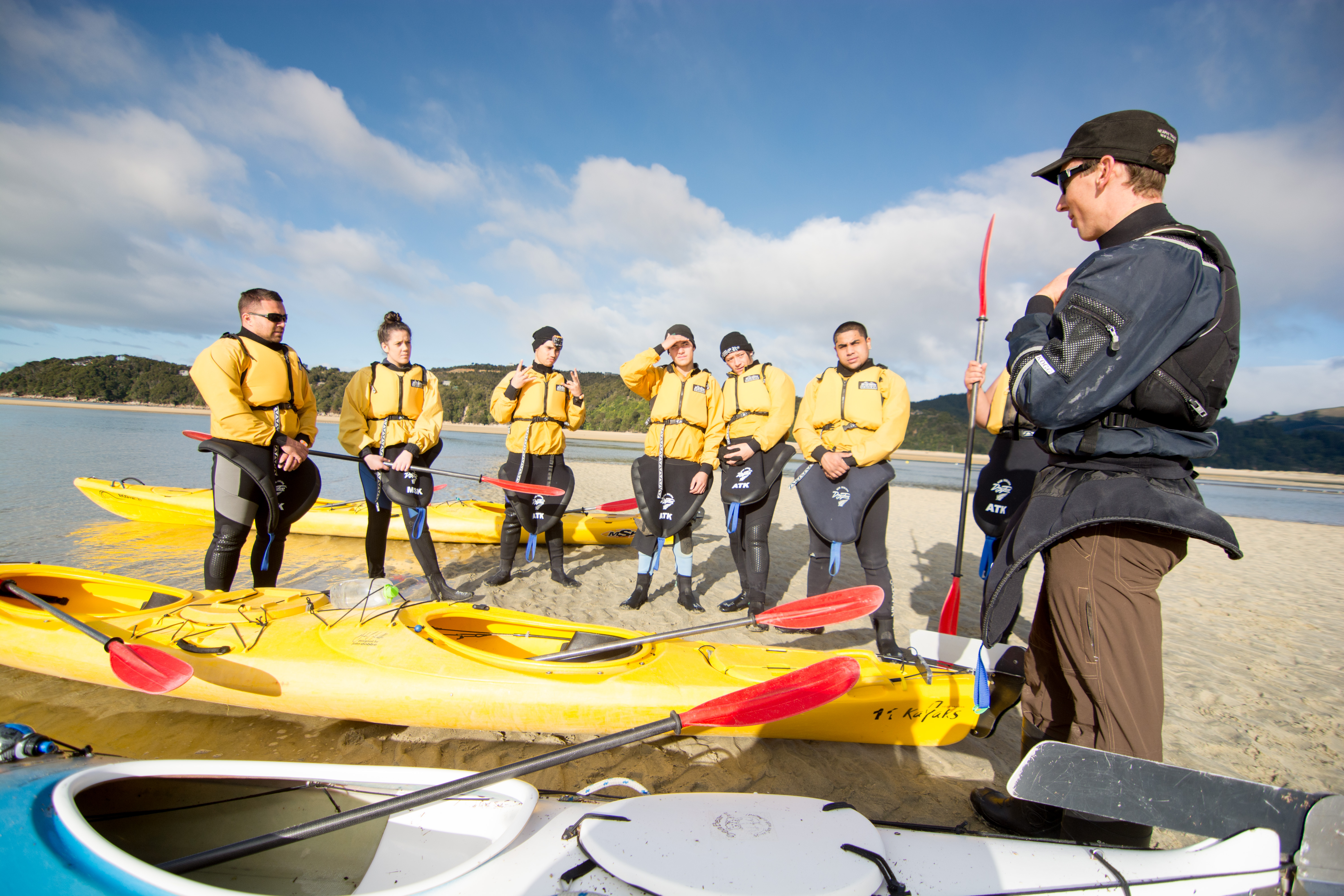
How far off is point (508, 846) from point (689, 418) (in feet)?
12.1

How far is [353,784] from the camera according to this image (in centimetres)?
173

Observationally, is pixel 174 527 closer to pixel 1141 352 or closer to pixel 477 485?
pixel 477 485

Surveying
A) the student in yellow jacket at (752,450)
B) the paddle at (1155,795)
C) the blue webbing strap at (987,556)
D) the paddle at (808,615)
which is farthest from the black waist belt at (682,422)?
the paddle at (1155,795)

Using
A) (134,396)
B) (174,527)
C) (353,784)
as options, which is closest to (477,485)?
(174,527)

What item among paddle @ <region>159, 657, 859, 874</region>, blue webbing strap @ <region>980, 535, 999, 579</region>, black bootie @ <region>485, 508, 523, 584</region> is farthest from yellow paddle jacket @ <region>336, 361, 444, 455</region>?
blue webbing strap @ <region>980, 535, 999, 579</region>

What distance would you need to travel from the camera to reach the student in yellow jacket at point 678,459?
4789mm

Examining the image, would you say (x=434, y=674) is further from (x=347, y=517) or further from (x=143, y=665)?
(x=347, y=517)

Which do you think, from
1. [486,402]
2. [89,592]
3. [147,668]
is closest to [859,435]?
[147,668]

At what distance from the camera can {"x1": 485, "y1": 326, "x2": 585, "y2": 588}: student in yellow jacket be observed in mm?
5016

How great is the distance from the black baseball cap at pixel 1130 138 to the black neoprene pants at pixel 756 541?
3.20 meters

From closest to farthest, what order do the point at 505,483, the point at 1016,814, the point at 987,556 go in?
the point at 1016,814
the point at 987,556
the point at 505,483

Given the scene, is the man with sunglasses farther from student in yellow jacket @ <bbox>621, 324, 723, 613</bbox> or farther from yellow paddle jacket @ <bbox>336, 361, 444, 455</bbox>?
yellow paddle jacket @ <bbox>336, 361, 444, 455</bbox>

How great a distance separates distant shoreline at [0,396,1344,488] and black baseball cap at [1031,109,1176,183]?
49.6 meters

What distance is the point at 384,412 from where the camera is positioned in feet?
15.0
